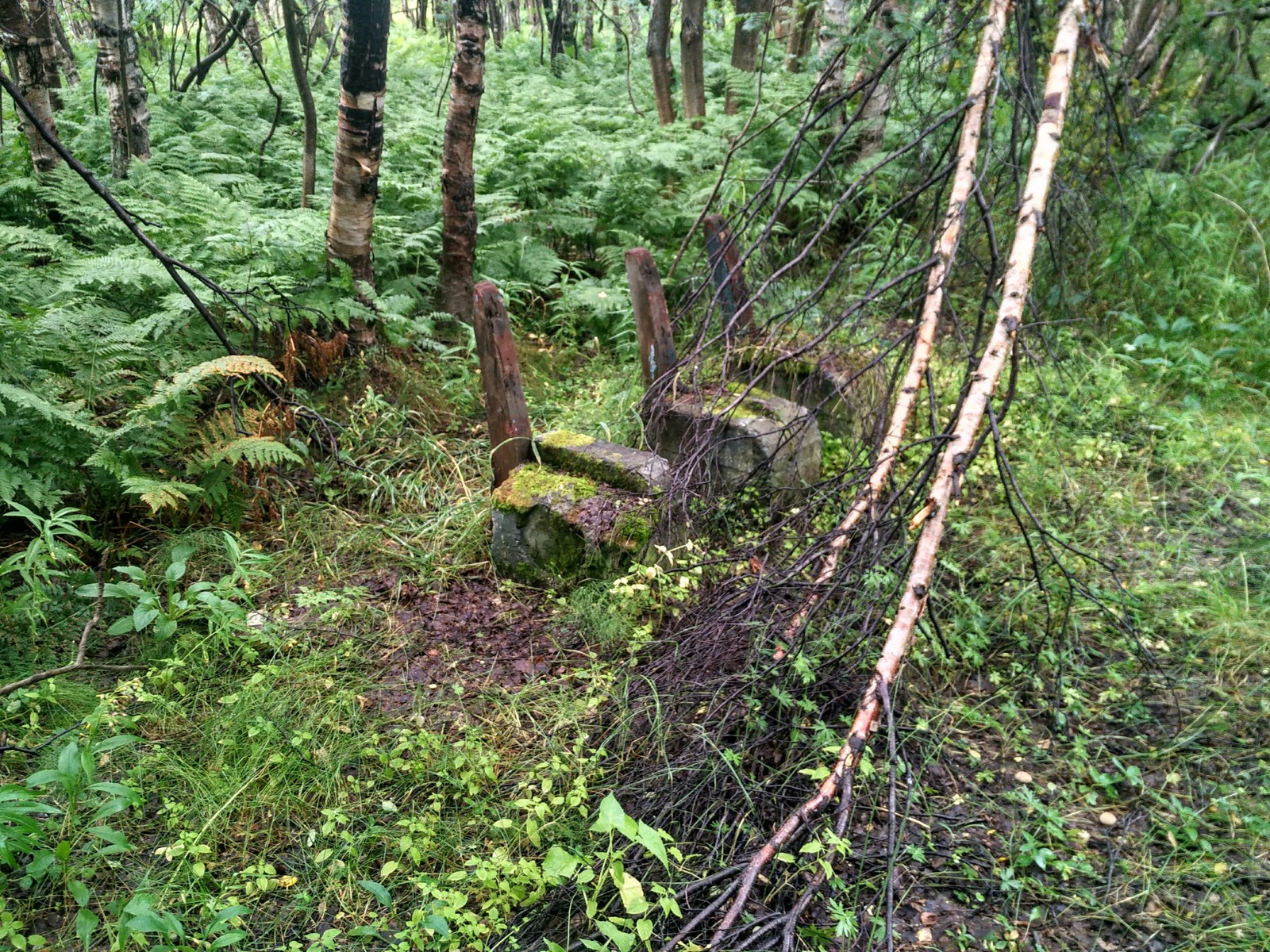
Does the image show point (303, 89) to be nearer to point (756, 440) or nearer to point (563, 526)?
point (563, 526)

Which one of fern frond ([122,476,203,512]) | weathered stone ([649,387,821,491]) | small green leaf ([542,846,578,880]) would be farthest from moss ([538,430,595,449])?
small green leaf ([542,846,578,880])

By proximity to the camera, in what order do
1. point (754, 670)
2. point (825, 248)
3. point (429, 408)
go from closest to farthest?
point (754, 670)
point (429, 408)
point (825, 248)

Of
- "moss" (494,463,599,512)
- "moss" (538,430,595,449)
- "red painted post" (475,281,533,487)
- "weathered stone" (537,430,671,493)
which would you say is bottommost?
"moss" (494,463,599,512)

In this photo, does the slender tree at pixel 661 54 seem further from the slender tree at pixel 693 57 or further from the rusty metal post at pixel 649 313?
the rusty metal post at pixel 649 313

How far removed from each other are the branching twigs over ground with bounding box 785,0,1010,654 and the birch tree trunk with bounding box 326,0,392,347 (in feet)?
11.2

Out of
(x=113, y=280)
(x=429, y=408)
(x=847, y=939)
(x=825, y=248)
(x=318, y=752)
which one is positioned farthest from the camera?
→ (x=825, y=248)

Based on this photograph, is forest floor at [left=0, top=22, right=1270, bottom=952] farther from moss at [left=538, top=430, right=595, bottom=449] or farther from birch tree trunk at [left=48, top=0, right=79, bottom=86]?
birch tree trunk at [left=48, top=0, right=79, bottom=86]

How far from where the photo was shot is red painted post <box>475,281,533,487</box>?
13.3ft

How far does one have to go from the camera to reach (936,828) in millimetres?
2836

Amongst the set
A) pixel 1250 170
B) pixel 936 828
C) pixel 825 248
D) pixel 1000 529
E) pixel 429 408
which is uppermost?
pixel 1250 170

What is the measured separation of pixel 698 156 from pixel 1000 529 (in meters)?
4.68

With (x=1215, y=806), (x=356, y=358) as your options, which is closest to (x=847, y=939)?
(x=1215, y=806)

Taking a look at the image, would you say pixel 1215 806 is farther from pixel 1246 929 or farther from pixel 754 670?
pixel 754 670

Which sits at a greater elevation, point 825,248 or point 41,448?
point 825,248
